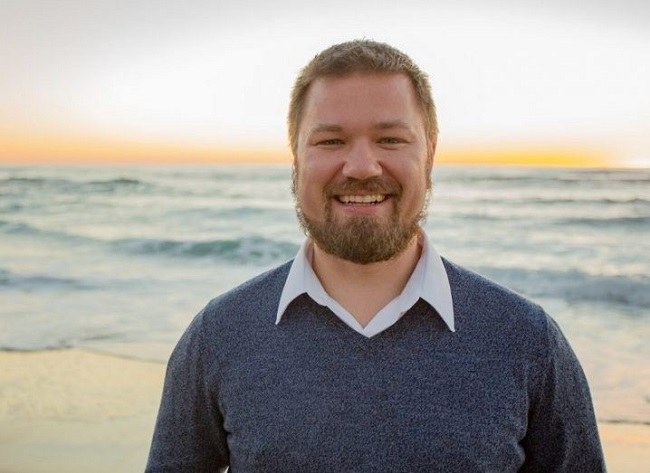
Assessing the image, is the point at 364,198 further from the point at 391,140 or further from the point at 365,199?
the point at 391,140

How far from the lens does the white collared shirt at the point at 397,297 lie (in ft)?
7.52

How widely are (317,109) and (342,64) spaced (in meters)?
0.15

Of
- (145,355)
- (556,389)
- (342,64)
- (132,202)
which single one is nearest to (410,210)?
(342,64)

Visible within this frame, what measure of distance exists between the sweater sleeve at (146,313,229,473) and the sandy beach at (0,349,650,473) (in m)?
3.40

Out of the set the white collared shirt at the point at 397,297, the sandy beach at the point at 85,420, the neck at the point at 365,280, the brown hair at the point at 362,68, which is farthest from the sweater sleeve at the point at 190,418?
the sandy beach at the point at 85,420

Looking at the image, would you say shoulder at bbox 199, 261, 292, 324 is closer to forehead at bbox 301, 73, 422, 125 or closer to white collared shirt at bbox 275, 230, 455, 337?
white collared shirt at bbox 275, 230, 455, 337

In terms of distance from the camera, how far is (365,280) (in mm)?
2428

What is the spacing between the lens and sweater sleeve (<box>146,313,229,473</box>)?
2.40 metres

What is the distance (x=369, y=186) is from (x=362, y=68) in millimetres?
341

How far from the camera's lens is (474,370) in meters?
2.23

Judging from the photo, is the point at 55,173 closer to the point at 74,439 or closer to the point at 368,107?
the point at 74,439

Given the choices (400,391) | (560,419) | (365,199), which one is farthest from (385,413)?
(365,199)

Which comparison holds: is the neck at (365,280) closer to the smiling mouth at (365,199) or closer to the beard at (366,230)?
the beard at (366,230)

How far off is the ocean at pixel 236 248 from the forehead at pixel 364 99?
5260mm
